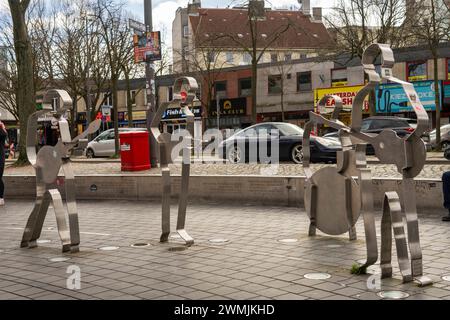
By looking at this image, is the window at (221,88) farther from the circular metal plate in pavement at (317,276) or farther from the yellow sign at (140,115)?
the circular metal plate in pavement at (317,276)

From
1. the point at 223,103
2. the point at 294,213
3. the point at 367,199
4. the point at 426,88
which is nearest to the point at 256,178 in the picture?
the point at 294,213

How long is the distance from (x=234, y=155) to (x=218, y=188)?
291 inches

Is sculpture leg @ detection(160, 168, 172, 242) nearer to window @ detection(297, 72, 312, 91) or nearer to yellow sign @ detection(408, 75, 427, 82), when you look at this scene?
yellow sign @ detection(408, 75, 427, 82)

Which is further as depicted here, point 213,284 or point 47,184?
point 47,184

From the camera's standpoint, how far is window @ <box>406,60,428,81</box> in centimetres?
3797

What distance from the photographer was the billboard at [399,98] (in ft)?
Answer: 121

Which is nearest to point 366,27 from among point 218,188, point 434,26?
point 434,26

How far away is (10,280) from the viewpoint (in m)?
5.41

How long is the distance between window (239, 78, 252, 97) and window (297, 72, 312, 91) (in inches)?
171

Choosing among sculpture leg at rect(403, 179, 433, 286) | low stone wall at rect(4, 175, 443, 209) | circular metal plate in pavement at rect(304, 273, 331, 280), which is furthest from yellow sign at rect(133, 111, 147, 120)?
sculpture leg at rect(403, 179, 433, 286)

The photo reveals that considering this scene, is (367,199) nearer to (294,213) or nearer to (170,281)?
(170,281)

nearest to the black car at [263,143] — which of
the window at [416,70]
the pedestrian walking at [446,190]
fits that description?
the pedestrian walking at [446,190]

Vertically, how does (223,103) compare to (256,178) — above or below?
above

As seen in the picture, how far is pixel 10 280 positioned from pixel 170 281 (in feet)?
4.81
